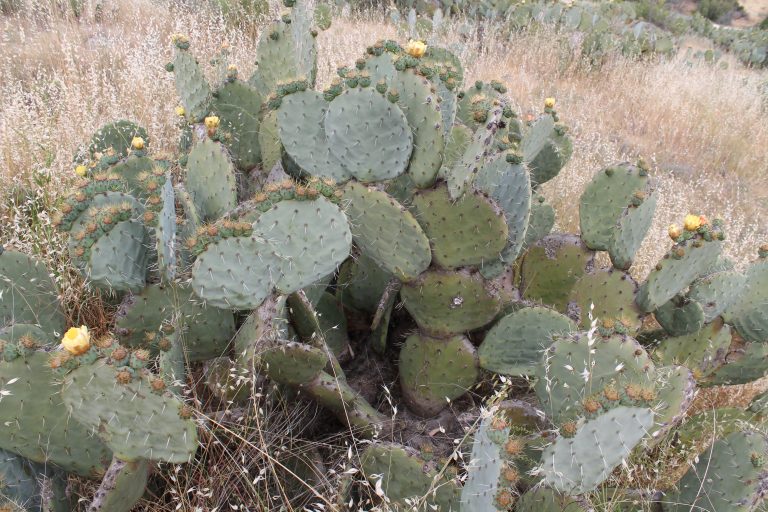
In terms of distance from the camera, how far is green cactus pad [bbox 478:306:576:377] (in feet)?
6.68

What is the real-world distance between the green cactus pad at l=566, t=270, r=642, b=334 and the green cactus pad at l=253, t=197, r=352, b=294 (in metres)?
1.15

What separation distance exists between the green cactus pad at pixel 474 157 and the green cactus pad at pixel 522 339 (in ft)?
1.74

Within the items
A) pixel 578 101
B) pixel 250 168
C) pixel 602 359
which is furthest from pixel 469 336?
pixel 578 101

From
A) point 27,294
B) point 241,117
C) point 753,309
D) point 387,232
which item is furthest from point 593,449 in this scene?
point 241,117

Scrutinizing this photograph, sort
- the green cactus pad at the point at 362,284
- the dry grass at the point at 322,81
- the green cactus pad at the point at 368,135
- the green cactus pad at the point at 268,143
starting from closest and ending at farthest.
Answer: the green cactus pad at the point at 368,135, the green cactus pad at the point at 362,284, the dry grass at the point at 322,81, the green cactus pad at the point at 268,143

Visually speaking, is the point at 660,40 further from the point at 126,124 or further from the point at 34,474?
the point at 34,474

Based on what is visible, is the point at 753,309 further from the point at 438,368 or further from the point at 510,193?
the point at 438,368

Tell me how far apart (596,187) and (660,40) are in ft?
25.6

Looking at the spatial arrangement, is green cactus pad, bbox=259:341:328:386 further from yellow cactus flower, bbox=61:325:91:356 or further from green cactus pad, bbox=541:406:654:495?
green cactus pad, bbox=541:406:654:495

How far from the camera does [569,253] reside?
252 cm

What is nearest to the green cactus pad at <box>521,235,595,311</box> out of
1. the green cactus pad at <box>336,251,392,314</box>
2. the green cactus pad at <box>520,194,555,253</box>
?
the green cactus pad at <box>520,194,555,253</box>

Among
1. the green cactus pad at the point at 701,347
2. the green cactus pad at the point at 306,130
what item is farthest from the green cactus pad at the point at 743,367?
the green cactus pad at the point at 306,130

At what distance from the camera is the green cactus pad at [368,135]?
187 cm

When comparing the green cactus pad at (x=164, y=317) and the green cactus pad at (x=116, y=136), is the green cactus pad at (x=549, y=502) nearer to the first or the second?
the green cactus pad at (x=164, y=317)
